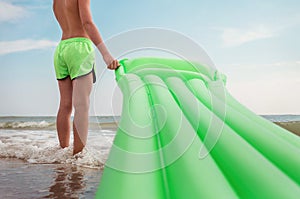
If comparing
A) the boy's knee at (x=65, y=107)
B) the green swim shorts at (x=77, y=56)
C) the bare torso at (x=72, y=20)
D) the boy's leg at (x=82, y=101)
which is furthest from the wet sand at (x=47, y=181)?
the bare torso at (x=72, y=20)

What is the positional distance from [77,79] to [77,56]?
129 millimetres

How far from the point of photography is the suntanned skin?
200 centimetres

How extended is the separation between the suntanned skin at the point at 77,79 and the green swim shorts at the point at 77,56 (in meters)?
0.03

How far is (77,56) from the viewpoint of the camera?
6.79ft

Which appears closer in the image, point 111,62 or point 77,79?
point 111,62

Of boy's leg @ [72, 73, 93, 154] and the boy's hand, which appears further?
boy's leg @ [72, 73, 93, 154]

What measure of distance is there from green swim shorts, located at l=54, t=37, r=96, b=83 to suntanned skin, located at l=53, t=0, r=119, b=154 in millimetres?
35

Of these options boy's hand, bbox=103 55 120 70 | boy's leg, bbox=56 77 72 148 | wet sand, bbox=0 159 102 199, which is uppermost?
boy's hand, bbox=103 55 120 70

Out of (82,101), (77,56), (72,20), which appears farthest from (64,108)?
(72,20)

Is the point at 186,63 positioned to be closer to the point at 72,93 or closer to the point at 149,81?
the point at 149,81

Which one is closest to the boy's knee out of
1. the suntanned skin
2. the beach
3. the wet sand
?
the suntanned skin

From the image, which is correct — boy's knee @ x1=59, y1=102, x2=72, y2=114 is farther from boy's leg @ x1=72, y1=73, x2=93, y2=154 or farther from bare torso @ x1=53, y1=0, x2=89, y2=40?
bare torso @ x1=53, y1=0, x2=89, y2=40

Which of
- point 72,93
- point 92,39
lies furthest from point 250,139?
point 72,93

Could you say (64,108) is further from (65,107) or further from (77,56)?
(77,56)
